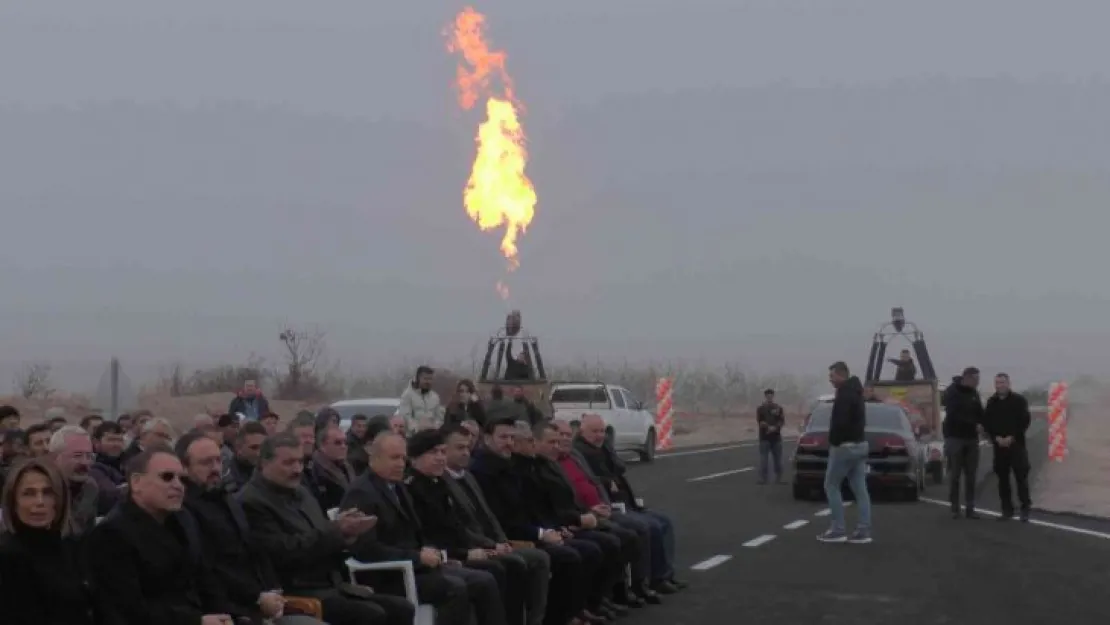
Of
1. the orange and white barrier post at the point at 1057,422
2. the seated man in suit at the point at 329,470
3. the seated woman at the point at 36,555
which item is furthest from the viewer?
the orange and white barrier post at the point at 1057,422

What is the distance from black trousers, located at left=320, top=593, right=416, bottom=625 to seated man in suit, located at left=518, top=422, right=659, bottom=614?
326 centimetres

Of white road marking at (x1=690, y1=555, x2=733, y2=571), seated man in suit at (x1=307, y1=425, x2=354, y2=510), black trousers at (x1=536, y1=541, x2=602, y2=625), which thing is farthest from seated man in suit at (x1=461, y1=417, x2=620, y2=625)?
white road marking at (x1=690, y1=555, x2=733, y2=571)

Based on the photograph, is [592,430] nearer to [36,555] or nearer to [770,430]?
[36,555]

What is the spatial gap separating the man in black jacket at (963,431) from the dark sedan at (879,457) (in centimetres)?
302

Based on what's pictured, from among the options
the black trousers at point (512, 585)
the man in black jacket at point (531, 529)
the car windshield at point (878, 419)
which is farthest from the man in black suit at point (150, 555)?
the car windshield at point (878, 419)

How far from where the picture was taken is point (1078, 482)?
32.1 metres

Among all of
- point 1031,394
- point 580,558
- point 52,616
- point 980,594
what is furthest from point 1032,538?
point 1031,394

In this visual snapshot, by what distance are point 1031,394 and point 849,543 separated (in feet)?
486

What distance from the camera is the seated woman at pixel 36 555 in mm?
6723

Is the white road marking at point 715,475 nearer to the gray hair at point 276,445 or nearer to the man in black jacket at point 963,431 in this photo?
the man in black jacket at point 963,431

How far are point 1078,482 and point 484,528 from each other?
23.9 meters

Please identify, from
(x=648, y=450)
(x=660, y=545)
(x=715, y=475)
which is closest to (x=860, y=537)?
(x=660, y=545)

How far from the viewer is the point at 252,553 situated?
8.26 m

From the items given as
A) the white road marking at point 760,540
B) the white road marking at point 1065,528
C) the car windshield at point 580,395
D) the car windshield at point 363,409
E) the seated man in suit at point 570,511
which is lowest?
the white road marking at point 760,540
